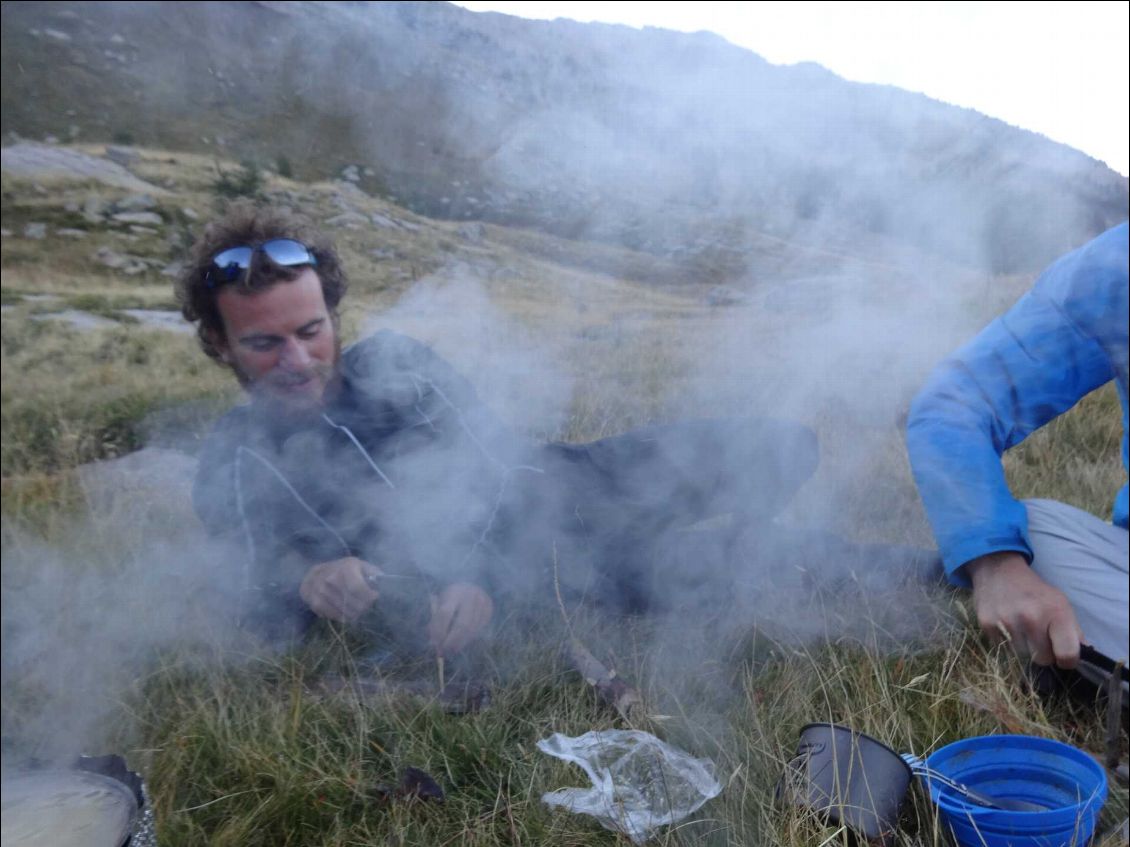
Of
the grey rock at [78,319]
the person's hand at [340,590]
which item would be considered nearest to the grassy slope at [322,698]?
the grey rock at [78,319]

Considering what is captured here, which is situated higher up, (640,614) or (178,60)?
(178,60)

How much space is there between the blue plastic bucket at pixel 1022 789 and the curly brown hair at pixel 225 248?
118 centimetres

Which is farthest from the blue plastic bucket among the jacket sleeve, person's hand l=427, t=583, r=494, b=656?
person's hand l=427, t=583, r=494, b=656

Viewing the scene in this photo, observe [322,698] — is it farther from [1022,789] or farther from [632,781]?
[1022,789]

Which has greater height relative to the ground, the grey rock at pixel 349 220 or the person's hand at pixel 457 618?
the grey rock at pixel 349 220

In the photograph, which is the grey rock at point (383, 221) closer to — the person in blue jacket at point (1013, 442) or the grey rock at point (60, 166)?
the grey rock at point (60, 166)

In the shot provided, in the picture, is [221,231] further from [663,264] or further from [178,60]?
[663,264]

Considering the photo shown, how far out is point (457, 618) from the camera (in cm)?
135

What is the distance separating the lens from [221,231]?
1231 mm

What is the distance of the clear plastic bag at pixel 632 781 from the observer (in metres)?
0.96

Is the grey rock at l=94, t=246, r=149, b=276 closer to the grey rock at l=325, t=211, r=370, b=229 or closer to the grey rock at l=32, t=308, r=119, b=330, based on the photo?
the grey rock at l=32, t=308, r=119, b=330

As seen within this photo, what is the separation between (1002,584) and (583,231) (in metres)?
1.11

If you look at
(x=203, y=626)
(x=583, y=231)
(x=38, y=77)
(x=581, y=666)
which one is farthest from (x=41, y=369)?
(x=583, y=231)

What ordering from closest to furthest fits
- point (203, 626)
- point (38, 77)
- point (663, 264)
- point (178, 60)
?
point (38, 77), point (178, 60), point (203, 626), point (663, 264)
